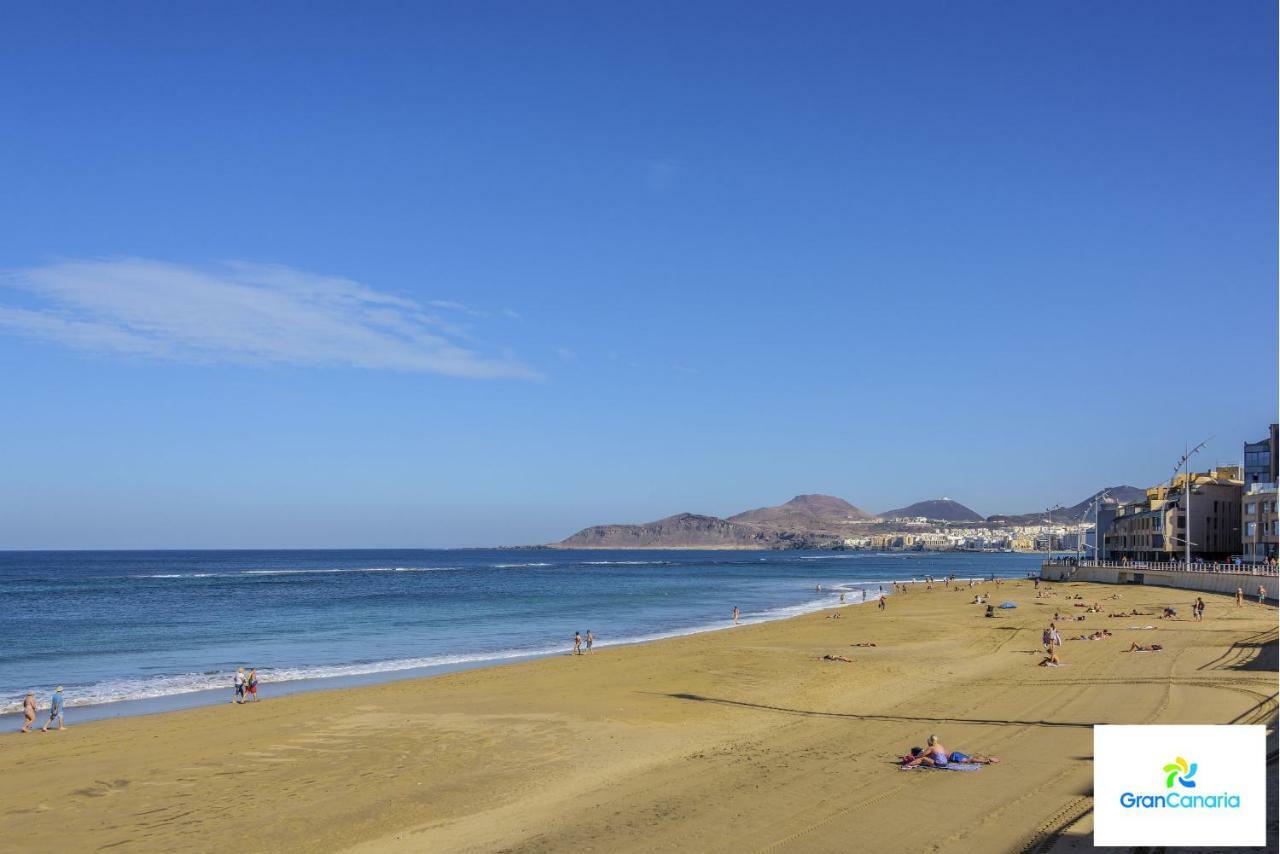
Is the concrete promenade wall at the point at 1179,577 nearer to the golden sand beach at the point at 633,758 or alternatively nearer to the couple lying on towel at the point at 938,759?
the golden sand beach at the point at 633,758

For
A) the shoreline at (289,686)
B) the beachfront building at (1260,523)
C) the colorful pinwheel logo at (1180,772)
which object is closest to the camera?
the colorful pinwheel logo at (1180,772)

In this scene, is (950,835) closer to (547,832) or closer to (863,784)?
(863,784)

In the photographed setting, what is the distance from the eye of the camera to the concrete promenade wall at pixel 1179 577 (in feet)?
181

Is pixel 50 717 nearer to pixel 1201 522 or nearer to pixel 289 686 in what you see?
pixel 289 686

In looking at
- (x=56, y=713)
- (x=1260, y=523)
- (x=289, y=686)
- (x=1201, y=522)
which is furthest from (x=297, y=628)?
(x=1201, y=522)

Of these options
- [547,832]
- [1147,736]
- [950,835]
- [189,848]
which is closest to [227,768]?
[189,848]

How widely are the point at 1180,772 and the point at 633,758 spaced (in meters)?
11.3

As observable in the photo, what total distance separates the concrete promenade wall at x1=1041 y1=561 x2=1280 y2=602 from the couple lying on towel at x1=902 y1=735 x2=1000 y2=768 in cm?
4601

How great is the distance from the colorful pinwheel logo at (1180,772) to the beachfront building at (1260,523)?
73897 millimetres

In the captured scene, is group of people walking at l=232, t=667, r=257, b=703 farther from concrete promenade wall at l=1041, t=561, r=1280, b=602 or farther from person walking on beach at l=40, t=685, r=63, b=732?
concrete promenade wall at l=1041, t=561, r=1280, b=602

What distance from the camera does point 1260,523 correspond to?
7394 centimetres

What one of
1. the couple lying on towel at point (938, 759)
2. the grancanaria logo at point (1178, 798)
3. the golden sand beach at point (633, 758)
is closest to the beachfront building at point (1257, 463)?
the golden sand beach at point (633, 758)

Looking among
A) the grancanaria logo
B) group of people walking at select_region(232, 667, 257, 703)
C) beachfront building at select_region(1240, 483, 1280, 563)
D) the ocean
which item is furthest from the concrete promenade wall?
the grancanaria logo

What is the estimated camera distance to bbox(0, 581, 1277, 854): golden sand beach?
12.9m
